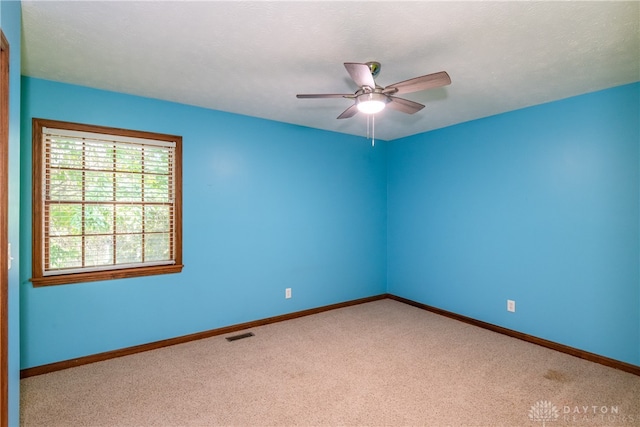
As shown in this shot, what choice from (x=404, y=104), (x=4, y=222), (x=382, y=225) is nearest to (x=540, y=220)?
(x=404, y=104)

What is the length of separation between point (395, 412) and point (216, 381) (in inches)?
52.4

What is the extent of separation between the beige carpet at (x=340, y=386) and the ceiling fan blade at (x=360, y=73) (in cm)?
211

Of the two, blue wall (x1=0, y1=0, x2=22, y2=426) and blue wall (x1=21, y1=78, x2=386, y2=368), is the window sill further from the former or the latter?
blue wall (x1=0, y1=0, x2=22, y2=426)

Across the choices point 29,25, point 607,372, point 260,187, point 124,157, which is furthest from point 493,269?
point 29,25

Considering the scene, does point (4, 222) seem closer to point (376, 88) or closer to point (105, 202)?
point (105, 202)

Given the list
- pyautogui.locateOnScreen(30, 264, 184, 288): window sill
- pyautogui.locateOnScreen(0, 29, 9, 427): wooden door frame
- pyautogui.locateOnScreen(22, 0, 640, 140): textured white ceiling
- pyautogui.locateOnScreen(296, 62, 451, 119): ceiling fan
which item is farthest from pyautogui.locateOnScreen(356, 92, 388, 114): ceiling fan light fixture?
pyautogui.locateOnScreen(30, 264, 184, 288): window sill

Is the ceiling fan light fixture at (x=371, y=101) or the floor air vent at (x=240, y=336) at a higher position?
the ceiling fan light fixture at (x=371, y=101)

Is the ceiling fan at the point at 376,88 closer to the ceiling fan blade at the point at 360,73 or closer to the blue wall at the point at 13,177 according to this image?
the ceiling fan blade at the point at 360,73

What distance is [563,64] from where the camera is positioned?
2346mm

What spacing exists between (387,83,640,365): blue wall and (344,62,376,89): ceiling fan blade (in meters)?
2.15

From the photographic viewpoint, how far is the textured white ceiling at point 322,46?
1739 mm

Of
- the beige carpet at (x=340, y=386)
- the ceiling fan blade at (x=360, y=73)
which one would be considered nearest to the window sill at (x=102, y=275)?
the beige carpet at (x=340, y=386)

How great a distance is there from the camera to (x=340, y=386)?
95.8 inches

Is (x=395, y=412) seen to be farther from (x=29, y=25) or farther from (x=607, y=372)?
(x=29, y=25)
